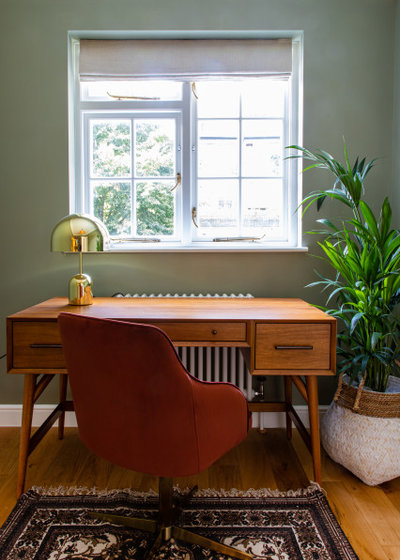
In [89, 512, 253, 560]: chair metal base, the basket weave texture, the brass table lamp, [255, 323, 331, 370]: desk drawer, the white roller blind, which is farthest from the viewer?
the white roller blind

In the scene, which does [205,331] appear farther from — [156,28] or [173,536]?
[156,28]

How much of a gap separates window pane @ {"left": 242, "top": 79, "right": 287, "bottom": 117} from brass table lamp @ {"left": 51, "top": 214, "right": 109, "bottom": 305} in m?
1.15

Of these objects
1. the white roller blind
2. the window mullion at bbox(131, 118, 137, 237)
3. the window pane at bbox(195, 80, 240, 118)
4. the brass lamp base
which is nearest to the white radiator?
the brass lamp base

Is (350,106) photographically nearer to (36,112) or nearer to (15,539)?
(36,112)

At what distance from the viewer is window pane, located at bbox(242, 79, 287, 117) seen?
7.85ft

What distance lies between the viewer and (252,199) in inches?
95.7

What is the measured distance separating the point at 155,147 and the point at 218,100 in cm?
46

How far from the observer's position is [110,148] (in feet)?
7.97

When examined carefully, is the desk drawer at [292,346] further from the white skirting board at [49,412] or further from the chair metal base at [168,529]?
the white skirting board at [49,412]

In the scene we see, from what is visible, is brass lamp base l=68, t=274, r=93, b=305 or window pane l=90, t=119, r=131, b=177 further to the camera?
window pane l=90, t=119, r=131, b=177

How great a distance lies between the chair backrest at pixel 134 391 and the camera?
3.73ft

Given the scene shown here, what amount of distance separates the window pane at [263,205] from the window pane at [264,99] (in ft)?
1.30

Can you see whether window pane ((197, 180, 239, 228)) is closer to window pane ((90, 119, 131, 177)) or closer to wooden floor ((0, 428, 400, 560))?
window pane ((90, 119, 131, 177))

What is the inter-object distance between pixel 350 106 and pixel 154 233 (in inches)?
52.0
